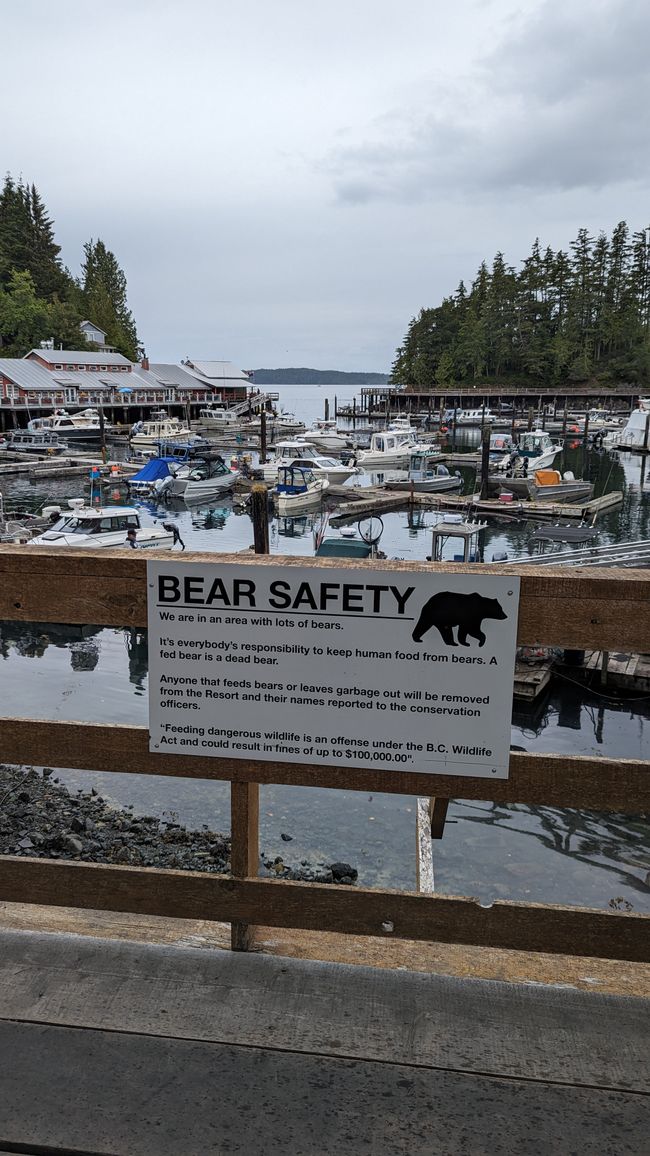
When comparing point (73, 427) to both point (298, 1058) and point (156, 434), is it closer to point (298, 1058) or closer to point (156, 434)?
point (156, 434)

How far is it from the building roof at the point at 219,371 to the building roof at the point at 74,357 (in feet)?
58.2

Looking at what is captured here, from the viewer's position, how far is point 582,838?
1038cm

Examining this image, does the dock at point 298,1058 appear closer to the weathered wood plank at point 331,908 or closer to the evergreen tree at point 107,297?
the weathered wood plank at point 331,908

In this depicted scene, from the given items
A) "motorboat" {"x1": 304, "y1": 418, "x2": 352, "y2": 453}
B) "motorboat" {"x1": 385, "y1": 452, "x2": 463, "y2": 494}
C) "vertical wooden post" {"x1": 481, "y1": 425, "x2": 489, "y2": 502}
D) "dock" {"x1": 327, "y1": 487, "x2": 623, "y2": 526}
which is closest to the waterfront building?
"motorboat" {"x1": 304, "y1": 418, "x2": 352, "y2": 453}

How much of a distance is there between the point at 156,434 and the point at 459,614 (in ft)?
229

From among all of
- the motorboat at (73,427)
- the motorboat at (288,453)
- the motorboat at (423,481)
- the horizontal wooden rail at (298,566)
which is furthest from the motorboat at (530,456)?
the horizontal wooden rail at (298,566)

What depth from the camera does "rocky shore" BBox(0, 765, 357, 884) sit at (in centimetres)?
866

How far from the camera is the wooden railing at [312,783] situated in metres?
2.22

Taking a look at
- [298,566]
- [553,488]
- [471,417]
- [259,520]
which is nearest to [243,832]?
[298,566]

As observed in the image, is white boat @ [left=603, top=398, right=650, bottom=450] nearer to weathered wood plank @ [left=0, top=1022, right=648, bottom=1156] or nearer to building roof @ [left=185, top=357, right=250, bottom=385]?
building roof @ [left=185, top=357, right=250, bottom=385]

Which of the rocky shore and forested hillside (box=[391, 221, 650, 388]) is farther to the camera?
forested hillside (box=[391, 221, 650, 388])

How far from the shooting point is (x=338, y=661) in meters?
2.27

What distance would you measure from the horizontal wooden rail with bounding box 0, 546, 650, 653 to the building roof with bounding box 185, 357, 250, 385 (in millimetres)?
111142

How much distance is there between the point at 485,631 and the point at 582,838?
9.25 metres
